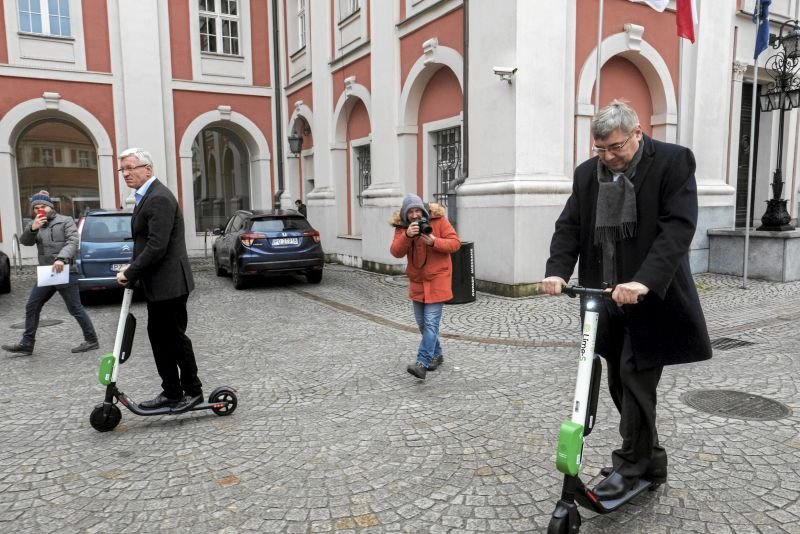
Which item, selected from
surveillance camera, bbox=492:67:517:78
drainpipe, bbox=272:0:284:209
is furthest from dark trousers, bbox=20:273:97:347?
drainpipe, bbox=272:0:284:209

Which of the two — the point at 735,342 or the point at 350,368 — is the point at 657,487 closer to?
the point at 350,368

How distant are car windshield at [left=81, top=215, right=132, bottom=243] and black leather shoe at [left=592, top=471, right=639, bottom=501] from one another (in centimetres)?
884

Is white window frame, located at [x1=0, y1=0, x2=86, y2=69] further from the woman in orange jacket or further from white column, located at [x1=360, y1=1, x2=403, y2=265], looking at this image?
the woman in orange jacket

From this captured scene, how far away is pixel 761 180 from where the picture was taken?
13891 mm

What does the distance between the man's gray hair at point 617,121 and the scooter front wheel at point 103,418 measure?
365cm

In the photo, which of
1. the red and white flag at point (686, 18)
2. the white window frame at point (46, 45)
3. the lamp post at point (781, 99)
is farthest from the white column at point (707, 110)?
the white window frame at point (46, 45)

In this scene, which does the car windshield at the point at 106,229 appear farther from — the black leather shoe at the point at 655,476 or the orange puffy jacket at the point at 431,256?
the black leather shoe at the point at 655,476

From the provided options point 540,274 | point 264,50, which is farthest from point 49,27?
point 540,274

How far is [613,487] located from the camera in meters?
2.85

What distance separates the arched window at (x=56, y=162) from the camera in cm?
2738

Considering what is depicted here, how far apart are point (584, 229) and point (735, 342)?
14.5 feet

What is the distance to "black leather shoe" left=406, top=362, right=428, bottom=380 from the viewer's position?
5.19 m

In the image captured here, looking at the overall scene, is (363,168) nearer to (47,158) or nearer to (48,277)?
(48,277)

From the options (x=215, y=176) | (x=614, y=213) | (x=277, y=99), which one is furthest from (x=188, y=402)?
(x=215, y=176)
